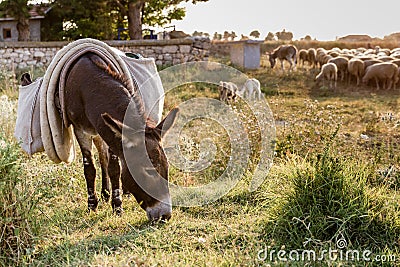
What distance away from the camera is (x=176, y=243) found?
13.3 ft

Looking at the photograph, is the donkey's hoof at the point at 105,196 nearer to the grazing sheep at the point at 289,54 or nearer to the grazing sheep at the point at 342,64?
the grazing sheep at the point at 342,64

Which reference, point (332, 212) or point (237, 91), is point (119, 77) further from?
point (237, 91)

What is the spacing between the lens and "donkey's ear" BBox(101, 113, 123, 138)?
12.4ft

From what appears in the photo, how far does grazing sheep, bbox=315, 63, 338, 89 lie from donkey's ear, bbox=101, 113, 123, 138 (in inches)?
595

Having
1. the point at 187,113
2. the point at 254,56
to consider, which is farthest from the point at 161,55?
the point at 187,113

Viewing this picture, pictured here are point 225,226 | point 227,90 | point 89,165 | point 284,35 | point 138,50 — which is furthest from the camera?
point 284,35

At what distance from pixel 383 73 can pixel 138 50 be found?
363 inches

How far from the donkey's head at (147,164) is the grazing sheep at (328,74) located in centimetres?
1491

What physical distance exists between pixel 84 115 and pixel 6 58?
1605 centimetres

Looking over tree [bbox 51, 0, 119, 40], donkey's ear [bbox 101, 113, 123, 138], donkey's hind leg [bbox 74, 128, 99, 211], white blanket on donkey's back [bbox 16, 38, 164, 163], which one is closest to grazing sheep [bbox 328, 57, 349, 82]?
tree [bbox 51, 0, 119, 40]

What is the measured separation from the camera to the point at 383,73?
17.6 meters

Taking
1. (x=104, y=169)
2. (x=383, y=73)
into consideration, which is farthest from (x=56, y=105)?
(x=383, y=73)

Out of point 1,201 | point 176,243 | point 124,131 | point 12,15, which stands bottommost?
point 176,243

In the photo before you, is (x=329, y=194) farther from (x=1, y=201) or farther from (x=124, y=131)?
(x=1, y=201)
